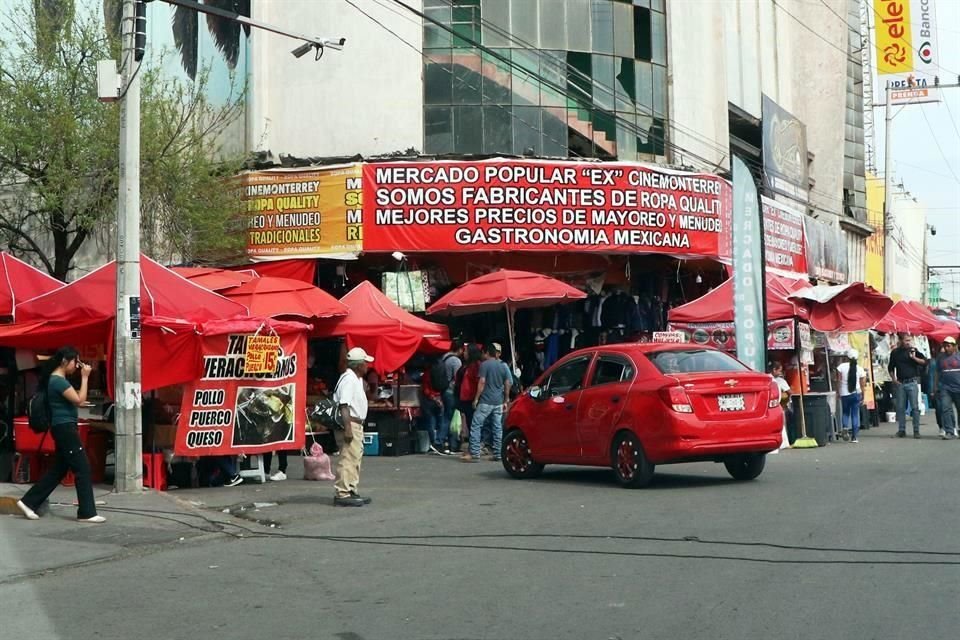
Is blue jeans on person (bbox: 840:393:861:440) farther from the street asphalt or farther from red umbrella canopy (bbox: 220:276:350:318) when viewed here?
red umbrella canopy (bbox: 220:276:350:318)

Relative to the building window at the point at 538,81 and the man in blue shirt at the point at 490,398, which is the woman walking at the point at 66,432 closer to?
the man in blue shirt at the point at 490,398

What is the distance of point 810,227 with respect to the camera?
33.2 metres

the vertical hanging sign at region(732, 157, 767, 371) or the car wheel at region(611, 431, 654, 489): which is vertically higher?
the vertical hanging sign at region(732, 157, 767, 371)

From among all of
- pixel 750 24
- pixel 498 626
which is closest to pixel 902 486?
pixel 498 626

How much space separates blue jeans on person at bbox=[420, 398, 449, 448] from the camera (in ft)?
69.8

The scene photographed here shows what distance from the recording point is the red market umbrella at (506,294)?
21.0 metres

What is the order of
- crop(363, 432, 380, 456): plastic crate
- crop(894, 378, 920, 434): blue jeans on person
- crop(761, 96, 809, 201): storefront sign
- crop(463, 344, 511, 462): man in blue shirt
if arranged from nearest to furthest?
1. crop(463, 344, 511, 462): man in blue shirt
2. crop(363, 432, 380, 456): plastic crate
3. crop(894, 378, 920, 434): blue jeans on person
4. crop(761, 96, 809, 201): storefront sign

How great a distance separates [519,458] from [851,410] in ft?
33.4

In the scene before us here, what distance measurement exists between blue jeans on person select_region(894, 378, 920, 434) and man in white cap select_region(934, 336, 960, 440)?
1.77 ft

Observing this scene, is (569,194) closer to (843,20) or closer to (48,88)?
(48,88)

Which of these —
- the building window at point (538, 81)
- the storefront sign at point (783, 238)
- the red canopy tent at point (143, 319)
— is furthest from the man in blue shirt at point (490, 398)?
the storefront sign at point (783, 238)

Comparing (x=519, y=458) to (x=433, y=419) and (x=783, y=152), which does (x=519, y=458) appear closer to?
(x=433, y=419)

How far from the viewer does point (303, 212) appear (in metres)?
24.6

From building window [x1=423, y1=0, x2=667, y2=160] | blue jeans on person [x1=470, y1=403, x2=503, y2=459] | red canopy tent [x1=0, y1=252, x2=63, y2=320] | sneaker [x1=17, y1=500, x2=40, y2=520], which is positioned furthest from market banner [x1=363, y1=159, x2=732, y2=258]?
sneaker [x1=17, y1=500, x2=40, y2=520]
